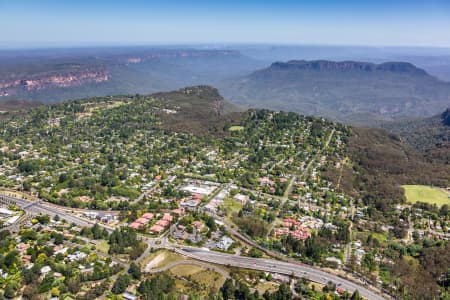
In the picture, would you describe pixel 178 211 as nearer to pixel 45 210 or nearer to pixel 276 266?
pixel 276 266

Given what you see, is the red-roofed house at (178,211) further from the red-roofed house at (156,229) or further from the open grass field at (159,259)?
the open grass field at (159,259)

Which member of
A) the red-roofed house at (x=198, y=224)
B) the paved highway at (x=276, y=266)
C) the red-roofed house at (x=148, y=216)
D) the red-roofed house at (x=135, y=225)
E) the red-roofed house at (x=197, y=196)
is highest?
the red-roofed house at (x=197, y=196)

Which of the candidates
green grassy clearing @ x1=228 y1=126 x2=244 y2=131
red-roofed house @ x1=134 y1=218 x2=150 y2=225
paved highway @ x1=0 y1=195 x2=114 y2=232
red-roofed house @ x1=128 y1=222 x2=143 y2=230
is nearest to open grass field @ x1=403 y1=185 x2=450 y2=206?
green grassy clearing @ x1=228 y1=126 x2=244 y2=131

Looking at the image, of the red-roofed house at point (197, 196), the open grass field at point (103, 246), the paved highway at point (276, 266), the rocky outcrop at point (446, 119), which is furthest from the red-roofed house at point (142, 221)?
the rocky outcrop at point (446, 119)

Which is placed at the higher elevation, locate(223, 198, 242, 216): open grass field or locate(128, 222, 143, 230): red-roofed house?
locate(128, 222, 143, 230): red-roofed house

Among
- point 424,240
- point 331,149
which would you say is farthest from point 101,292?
point 331,149

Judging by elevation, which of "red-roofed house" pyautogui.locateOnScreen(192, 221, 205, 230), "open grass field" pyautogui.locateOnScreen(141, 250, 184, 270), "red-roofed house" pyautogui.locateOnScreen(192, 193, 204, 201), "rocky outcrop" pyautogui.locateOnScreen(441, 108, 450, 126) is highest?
"rocky outcrop" pyautogui.locateOnScreen(441, 108, 450, 126)

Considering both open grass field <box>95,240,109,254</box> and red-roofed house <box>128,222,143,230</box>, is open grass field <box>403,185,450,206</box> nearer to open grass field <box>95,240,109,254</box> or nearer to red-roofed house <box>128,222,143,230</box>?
red-roofed house <box>128,222,143,230</box>

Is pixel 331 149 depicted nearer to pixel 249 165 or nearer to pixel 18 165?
pixel 249 165

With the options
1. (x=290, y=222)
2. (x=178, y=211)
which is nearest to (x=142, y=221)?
(x=178, y=211)
